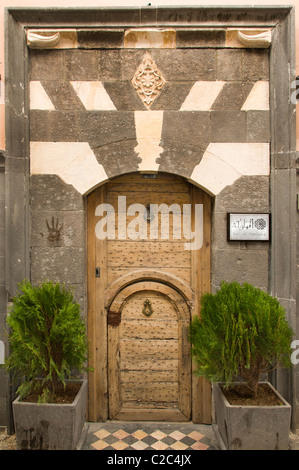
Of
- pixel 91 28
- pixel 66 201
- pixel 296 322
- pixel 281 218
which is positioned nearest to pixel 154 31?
pixel 91 28

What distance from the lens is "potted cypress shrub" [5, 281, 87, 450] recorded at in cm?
287

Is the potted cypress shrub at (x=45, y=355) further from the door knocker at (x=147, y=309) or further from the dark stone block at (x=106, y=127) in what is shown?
the dark stone block at (x=106, y=127)

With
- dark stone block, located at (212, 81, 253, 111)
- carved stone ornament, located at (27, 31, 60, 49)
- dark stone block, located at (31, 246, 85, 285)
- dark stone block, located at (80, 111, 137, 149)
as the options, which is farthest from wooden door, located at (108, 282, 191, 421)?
carved stone ornament, located at (27, 31, 60, 49)

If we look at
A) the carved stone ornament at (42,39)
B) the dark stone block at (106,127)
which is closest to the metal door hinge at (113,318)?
the dark stone block at (106,127)

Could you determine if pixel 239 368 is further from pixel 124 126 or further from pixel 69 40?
pixel 69 40

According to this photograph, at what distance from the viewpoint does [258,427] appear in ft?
9.25

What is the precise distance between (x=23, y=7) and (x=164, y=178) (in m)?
1.91

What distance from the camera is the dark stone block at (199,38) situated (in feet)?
11.2

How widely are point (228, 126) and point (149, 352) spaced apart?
7.22 ft

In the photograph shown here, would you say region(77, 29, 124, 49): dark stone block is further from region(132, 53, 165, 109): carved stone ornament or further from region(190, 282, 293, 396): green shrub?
region(190, 282, 293, 396): green shrub

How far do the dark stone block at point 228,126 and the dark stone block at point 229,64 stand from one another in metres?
0.32

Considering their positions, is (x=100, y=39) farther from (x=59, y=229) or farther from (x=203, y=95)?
(x=59, y=229)

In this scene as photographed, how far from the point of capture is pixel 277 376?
3.40 m

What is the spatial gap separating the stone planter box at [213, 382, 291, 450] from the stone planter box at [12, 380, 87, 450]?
1169 millimetres
